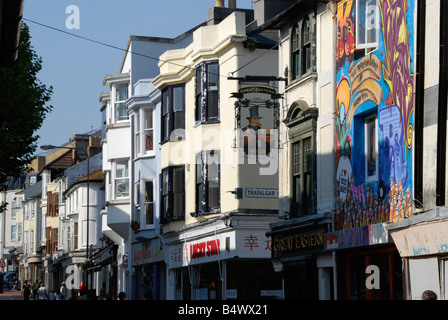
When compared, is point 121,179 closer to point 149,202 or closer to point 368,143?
point 149,202

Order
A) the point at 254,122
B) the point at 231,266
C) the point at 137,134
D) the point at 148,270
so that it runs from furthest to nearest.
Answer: the point at 137,134 < the point at 148,270 < the point at 231,266 < the point at 254,122

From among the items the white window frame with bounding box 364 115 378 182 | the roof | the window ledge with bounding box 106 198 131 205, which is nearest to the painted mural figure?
the white window frame with bounding box 364 115 378 182

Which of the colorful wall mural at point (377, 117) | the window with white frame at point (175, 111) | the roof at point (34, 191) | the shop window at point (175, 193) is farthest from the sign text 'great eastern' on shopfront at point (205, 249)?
the roof at point (34, 191)

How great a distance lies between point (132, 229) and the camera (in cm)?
4138

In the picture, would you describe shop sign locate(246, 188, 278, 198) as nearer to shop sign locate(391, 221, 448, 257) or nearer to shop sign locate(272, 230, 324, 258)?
shop sign locate(272, 230, 324, 258)

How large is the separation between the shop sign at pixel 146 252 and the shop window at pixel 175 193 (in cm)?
264

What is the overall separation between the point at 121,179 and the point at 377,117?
26.7m

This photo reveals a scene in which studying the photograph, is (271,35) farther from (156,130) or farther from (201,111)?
(156,130)

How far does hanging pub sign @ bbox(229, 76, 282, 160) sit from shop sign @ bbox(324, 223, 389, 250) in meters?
7.07

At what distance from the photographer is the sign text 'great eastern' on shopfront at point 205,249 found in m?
31.5

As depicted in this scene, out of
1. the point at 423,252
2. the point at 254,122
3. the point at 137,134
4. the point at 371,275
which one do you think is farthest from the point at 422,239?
the point at 137,134

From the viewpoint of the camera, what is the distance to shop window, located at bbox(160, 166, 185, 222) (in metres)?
35.3

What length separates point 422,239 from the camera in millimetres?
16734
